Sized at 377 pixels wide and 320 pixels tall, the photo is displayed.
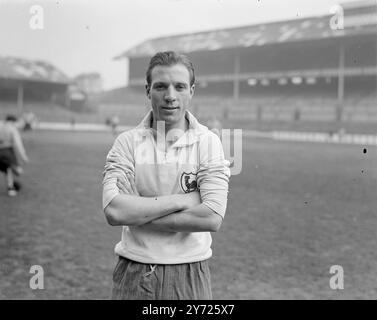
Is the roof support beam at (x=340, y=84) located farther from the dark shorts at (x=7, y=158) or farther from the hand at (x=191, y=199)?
the hand at (x=191, y=199)

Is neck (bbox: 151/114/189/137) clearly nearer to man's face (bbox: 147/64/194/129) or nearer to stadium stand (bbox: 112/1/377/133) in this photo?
man's face (bbox: 147/64/194/129)

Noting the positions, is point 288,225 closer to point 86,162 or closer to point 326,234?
point 326,234

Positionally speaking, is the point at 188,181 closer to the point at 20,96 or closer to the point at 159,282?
the point at 159,282

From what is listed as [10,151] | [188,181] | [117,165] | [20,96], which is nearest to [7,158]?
[10,151]

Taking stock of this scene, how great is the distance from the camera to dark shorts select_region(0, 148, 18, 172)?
277 inches

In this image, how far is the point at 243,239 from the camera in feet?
16.3

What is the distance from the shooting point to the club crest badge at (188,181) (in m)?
1.67

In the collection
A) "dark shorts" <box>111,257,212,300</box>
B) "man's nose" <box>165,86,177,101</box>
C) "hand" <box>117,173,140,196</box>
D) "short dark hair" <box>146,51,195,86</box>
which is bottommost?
"dark shorts" <box>111,257,212,300</box>

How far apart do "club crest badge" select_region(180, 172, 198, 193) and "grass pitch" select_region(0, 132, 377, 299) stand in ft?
6.27

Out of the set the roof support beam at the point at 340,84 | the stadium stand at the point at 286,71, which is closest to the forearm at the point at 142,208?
the stadium stand at the point at 286,71

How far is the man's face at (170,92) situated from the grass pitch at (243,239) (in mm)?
2039

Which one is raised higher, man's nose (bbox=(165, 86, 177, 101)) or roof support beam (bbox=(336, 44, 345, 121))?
roof support beam (bbox=(336, 44, 345, 121))

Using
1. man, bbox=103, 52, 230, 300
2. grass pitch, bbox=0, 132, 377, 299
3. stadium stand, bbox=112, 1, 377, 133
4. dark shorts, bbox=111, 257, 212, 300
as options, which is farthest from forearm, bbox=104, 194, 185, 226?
stadium stand, bbox=112, 1, 377, 133
